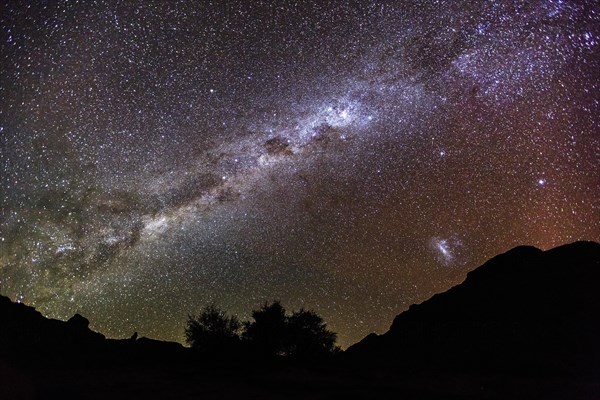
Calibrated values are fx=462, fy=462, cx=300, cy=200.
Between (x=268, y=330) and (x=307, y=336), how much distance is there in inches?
114

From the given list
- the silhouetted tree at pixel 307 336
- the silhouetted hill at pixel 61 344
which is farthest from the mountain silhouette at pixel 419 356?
the silhouetted tree at pixel 307 336

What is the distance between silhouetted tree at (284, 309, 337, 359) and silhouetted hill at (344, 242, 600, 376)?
6.76 feet

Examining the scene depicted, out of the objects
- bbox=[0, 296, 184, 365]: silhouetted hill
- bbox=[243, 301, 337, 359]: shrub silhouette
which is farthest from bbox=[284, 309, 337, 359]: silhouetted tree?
bbox=[0, 296, 184, 365]: silhouetted hill

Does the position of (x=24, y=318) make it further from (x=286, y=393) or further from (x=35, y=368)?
(x=286, y=393)

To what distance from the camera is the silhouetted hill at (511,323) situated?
1109 inches

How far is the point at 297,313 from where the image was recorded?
35.2 m

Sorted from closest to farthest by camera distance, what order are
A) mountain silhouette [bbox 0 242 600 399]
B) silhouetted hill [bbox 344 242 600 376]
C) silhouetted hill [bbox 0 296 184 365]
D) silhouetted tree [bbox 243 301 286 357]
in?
mountain silhouette [bbox 0 242 600 399] < silhouetted hill [bbox 0 296 184 365] < silhouetted hill [bbox 344 242 600 376] < silhouetted tree [bbox 243 301 286 357]

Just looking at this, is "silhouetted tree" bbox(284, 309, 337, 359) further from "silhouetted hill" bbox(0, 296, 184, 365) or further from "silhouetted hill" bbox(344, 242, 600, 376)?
"silhouetted hill" bbox(0, 296, 184, 365)

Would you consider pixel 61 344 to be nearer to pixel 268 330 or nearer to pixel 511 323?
pixel 268 330

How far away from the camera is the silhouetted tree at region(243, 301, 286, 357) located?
32.9 m

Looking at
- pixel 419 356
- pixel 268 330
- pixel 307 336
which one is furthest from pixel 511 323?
pixel 268 330

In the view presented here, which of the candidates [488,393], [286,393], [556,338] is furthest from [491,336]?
[286,393]

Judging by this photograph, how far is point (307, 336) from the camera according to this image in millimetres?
34000

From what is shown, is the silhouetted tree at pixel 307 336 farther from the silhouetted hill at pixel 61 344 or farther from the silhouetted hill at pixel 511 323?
the silhouetted hill at pixel 61 344
